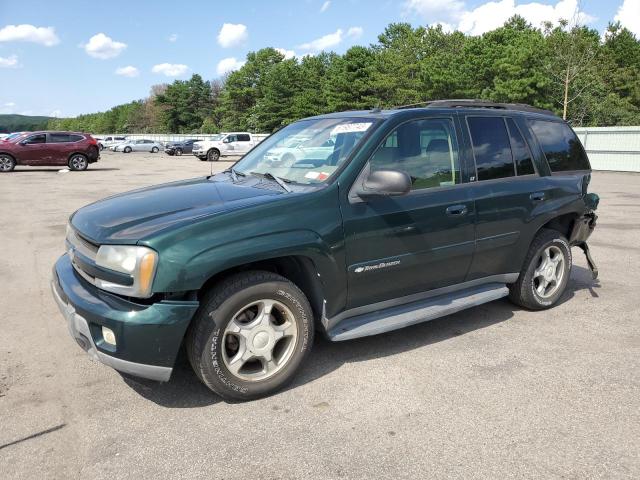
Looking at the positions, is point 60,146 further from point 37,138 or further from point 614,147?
point 614,147

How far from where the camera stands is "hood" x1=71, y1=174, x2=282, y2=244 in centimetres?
303

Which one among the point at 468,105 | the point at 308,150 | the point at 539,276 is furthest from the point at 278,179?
the point at 539,276

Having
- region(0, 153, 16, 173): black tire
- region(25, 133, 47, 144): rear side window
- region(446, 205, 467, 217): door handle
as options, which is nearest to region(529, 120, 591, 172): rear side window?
region(446, 205, 467, 217): door handle

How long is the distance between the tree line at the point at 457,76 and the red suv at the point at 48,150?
906cm

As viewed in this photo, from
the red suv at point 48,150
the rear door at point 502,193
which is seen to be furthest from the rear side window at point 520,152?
the red suv at point 48,150

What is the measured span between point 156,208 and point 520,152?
3174 mm

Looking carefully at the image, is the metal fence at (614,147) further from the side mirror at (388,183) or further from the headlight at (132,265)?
the headlight at (132,265)

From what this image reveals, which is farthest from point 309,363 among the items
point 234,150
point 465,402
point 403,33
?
point 403,33

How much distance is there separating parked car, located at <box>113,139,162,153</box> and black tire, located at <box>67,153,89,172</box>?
27.4 m

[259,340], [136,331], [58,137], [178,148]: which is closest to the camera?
[136,331]

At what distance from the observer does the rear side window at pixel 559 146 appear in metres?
4.85

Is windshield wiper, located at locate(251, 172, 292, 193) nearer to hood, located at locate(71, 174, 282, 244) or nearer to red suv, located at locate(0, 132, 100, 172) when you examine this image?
hood, located at locate(71, 174, 282, 244)

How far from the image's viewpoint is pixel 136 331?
2805mm

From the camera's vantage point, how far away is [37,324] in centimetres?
452
